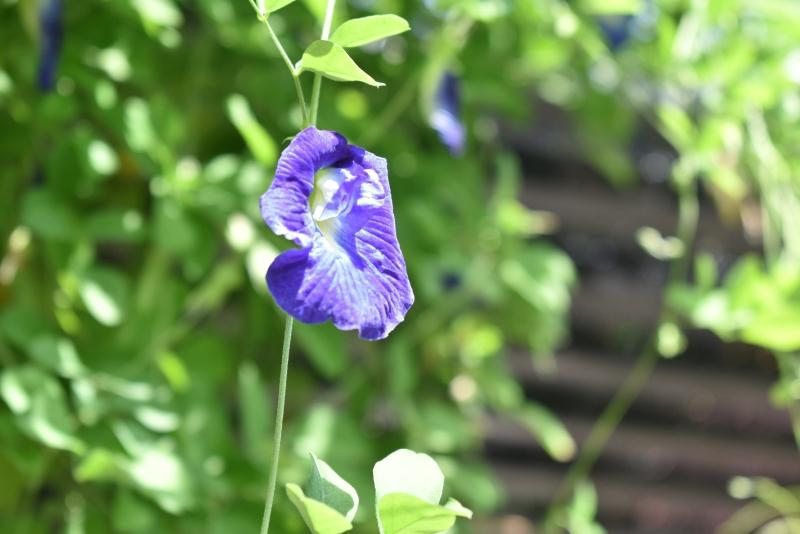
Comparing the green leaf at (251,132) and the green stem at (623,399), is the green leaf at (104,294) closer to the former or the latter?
the green leaf at (251,132)

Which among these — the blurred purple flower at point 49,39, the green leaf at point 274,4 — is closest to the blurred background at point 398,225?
the blurred purple flower at point 49,39

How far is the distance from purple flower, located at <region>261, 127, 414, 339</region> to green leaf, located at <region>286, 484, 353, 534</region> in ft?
0.26

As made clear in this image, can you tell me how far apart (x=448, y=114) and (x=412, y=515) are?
0.73m

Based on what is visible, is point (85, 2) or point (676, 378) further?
point (676, 378)

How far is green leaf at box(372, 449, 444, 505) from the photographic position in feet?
1.67

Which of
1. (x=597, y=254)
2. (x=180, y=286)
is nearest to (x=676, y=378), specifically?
(x=597, y=254)

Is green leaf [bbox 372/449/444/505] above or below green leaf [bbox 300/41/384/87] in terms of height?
below

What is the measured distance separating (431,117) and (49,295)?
0.46 metres

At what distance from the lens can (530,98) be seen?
5.70 feet

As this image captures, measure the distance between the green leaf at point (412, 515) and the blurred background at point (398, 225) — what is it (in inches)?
19.4

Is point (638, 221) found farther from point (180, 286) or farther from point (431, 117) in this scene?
point (180, 286)

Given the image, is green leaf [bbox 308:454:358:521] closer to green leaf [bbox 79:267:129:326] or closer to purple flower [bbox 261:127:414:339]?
purple flower [bbox 261:127:414:339]

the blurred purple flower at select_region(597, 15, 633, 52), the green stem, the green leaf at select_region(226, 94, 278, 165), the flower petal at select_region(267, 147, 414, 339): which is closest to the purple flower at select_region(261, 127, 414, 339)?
the flower petal at select_region(267, 147, 414, 339)

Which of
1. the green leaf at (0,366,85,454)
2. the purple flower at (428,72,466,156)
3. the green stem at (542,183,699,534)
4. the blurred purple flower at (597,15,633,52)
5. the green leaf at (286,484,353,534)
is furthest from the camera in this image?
the green stem at (542,183,699,534)
